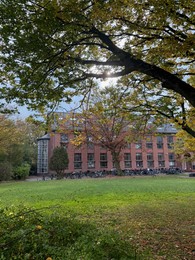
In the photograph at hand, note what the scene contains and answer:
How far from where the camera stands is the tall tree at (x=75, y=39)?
457cm

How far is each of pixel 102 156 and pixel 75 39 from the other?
151 ft

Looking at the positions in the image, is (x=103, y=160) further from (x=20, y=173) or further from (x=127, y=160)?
(x=20, y=173)

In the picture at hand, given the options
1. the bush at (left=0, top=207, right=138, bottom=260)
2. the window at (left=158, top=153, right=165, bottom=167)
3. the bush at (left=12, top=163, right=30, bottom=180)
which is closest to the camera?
the bush at (left=0, top=207, right=138, bottom=260)

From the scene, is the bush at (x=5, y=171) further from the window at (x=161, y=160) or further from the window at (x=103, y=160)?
the window at (x=161, y=160)

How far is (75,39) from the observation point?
5348 millimetres

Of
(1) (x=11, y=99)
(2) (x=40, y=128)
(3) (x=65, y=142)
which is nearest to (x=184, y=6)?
(1) (x=11, y=99)

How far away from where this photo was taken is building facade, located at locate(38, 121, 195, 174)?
158 feet

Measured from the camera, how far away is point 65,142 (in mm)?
47188

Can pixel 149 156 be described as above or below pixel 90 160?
above

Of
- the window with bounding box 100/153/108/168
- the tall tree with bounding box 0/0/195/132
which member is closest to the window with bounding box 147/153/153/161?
the window with bounding box 100/153/108/168

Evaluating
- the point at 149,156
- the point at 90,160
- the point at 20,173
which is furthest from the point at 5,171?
the point at 149,156

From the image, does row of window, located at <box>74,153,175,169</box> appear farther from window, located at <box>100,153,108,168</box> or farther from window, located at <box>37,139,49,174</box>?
window, located at <box>37,139,49,174</box>

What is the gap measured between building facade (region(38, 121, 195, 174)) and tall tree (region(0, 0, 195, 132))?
3978cm

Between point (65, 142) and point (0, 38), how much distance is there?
1681 inches
